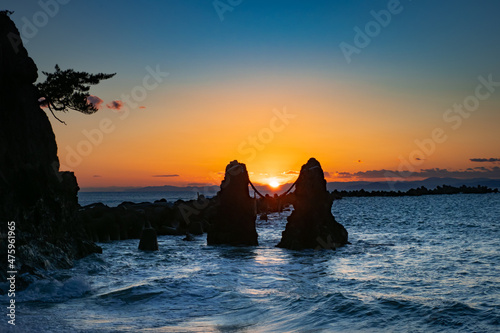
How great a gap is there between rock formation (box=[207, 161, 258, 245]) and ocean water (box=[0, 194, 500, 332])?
390cm

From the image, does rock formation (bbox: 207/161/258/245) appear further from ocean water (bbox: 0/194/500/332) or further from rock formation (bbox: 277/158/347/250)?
ocean water (bbox: 0/194/500/332)

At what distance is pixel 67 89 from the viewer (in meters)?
22.1

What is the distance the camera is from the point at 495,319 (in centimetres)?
1106

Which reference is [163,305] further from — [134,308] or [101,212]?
[101,212]

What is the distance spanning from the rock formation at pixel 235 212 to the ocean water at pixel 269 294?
12.8 feet

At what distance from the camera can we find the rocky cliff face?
17516 mm

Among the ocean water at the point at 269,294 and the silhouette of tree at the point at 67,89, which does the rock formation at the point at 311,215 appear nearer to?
the ocean water at the point at 269,294

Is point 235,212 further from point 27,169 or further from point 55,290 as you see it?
point 55,290

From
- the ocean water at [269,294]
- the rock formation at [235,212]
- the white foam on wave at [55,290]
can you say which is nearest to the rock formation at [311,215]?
the ocean water at [269,294]

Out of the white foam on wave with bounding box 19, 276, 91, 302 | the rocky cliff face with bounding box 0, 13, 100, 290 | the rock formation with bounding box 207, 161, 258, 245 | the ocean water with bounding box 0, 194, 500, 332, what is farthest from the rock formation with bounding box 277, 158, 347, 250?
the white foam on wave with bounding box 19, 276, 91, 302

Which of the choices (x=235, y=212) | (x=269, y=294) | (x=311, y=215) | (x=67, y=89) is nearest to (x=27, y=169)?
(x=67, y=89)

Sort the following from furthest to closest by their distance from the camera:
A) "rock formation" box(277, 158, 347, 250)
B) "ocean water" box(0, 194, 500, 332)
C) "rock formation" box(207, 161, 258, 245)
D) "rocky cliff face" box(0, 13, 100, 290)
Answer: "rock formation" box(207, 161, 258, 245), "rock formation" box(277, 158, 347, 250), "rocky cliff face" box(0, 13, 100, 290), "ocean water" box(0, 194, 500, 332)

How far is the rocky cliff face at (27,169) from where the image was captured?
57.5 feet

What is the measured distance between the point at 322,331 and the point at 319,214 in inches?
611
